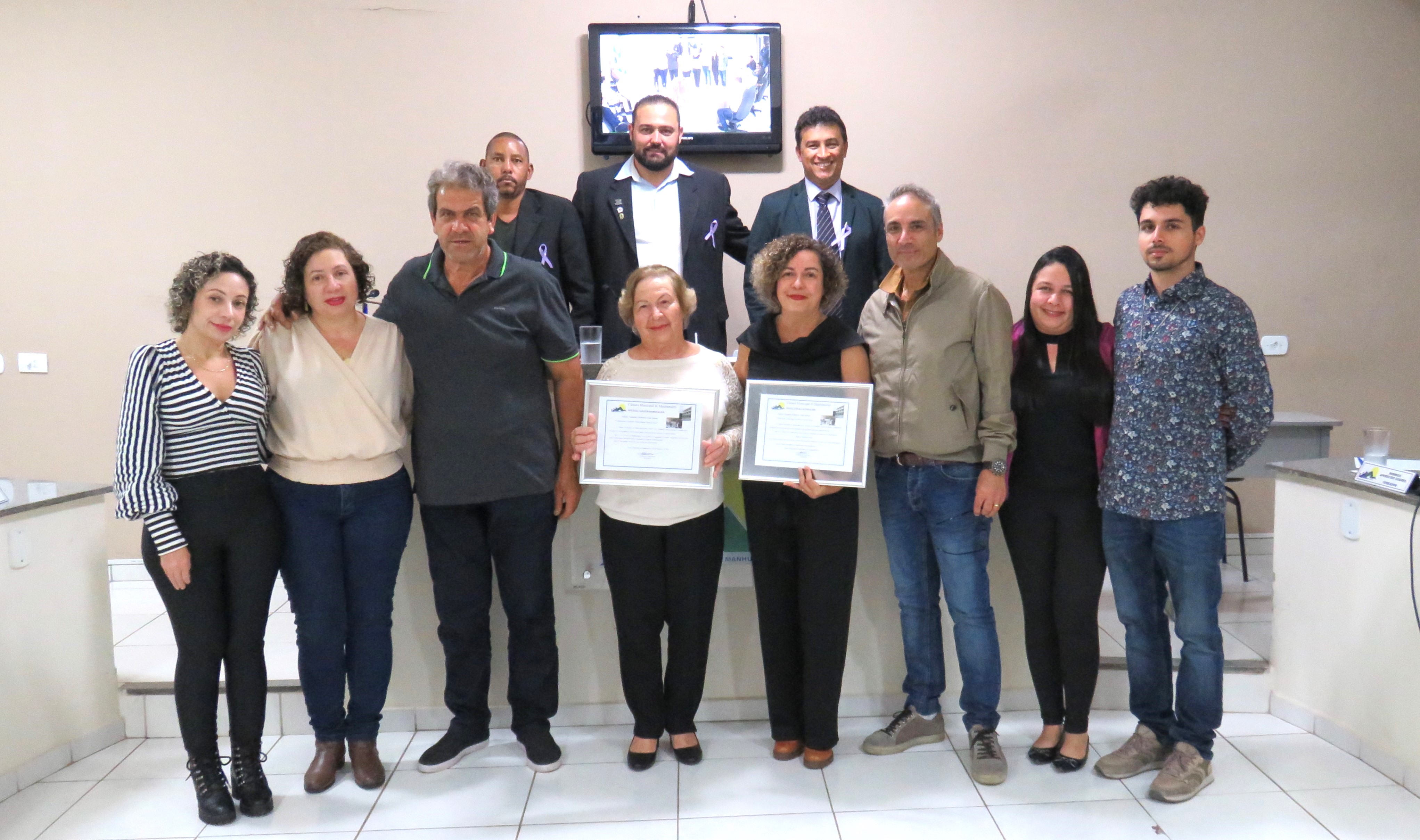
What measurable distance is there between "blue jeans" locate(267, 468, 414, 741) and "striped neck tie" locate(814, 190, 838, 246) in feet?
5.23

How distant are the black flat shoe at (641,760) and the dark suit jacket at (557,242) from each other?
1.53 meters

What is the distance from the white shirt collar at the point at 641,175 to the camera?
3.30 metres

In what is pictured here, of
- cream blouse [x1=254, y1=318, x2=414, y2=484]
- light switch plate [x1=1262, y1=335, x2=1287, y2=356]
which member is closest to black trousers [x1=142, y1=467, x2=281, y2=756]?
cream blouse [x1=254, y1=318, x2=414, y2=484]

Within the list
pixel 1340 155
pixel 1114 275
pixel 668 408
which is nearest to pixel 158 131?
pixel 668 408

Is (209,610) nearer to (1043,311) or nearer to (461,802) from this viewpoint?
(461,802)

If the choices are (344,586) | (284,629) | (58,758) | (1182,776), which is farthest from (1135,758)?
(58,758)

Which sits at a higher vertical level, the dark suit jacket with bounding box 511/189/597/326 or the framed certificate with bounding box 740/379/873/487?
the dark suit jacket with bounding box 511/189/597/326

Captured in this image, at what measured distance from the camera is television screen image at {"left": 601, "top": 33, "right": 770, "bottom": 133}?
13.7 feet

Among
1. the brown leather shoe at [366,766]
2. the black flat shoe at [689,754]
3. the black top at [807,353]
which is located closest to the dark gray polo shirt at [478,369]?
the black top at [807,353]

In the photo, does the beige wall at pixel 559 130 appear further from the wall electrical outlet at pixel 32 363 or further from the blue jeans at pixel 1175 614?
the blue jeans at pixel 1175 614

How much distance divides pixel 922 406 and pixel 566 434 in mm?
981

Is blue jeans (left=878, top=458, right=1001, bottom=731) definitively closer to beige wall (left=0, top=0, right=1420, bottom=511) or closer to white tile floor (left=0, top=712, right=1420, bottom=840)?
white tile floor (left=0, top=712, right=1420, bottom=840)

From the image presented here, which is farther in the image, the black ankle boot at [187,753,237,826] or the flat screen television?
the flat screen television

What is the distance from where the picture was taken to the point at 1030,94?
4.32 m
